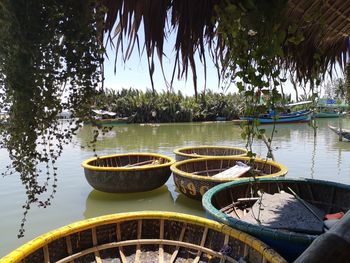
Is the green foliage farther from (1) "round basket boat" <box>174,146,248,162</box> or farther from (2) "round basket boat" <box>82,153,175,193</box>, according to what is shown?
(1) "round basket boat" <box>174,146,248,162</box>

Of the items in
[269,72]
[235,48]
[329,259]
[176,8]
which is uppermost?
[176,8]

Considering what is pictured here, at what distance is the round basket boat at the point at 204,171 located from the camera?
4.06 metres

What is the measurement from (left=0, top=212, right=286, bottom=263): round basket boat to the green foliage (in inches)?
33.4

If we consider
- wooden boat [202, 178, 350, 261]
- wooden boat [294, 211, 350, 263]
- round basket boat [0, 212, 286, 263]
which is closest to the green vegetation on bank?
wooden boat [202, 178, 350, 261]

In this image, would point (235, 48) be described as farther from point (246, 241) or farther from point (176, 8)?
point (246, 241)

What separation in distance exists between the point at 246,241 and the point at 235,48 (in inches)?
49.5

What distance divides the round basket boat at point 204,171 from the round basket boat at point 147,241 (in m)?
1.21

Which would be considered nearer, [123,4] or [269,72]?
[269,72]

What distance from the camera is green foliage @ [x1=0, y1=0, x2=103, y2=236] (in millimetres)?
1178

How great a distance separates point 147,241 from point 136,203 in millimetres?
2452

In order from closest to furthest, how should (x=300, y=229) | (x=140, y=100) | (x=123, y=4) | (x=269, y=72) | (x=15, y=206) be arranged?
(x=269, y=72) → (x=123, y=4) → (x=300, y=229) → (x=15, y=206) → (x=140, y=100)

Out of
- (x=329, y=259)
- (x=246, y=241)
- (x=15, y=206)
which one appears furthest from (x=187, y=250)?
(x=15, y=206)

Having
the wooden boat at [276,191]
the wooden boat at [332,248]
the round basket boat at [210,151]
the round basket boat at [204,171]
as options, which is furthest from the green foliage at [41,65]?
the round basket boat at [210,151]

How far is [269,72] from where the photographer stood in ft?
4.43
